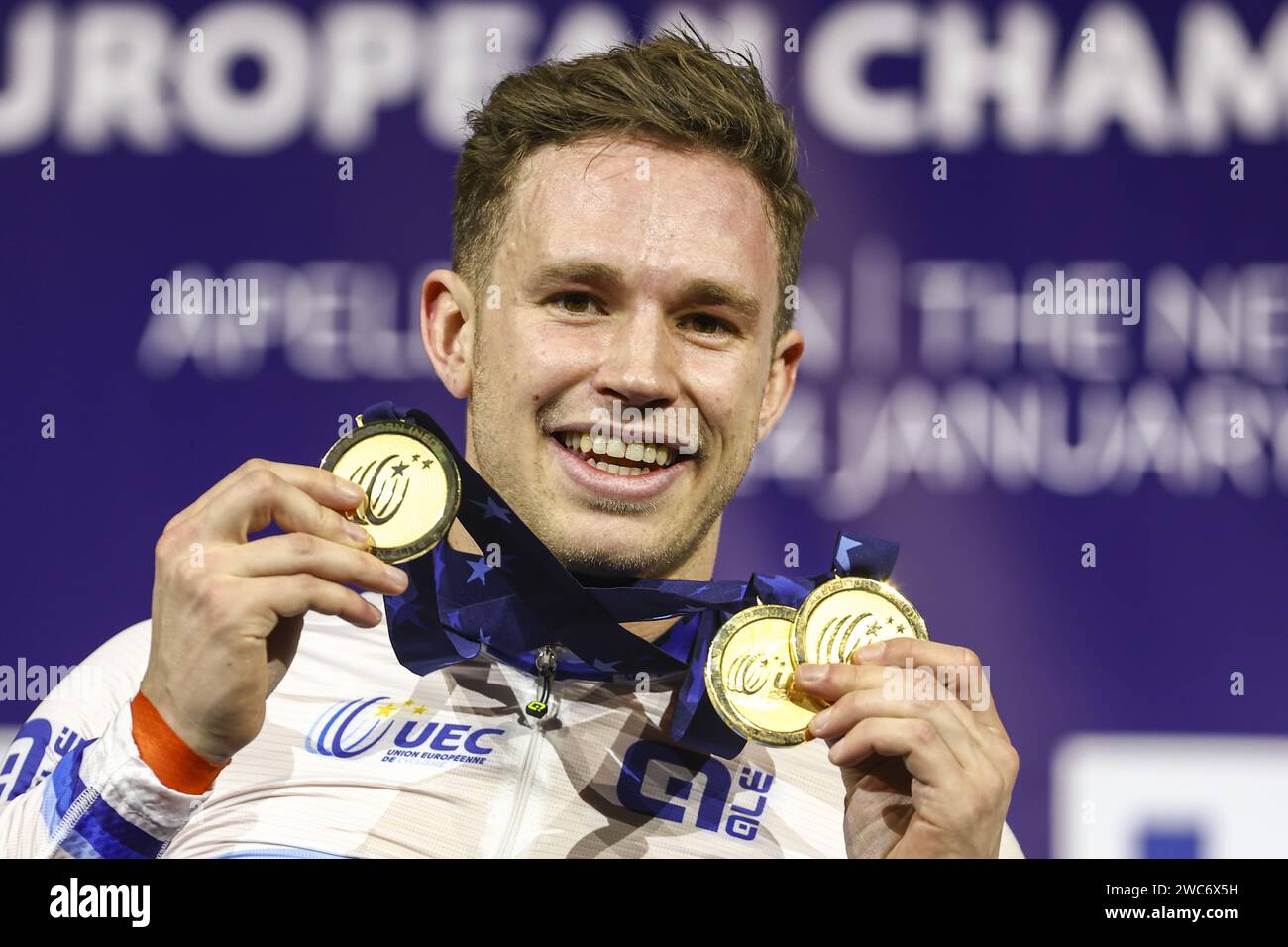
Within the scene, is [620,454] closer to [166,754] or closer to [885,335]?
[166,754]

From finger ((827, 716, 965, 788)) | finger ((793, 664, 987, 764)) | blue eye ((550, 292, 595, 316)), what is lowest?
finger ((827, 716, 965, 788))

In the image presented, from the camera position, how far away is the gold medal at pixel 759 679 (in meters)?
2.14

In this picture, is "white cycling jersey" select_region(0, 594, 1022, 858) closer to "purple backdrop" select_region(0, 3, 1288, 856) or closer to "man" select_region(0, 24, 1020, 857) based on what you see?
"man" select_region(0, 24, 1020, 857)

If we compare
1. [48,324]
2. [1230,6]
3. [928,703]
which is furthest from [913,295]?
[48,324]

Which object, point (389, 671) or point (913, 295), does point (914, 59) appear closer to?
point (913, 295)

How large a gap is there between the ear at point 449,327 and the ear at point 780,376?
24.3 inches

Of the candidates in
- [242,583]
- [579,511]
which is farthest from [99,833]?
[579,511]

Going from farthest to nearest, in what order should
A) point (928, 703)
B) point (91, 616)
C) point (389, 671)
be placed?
point (91, 616)
point (389, 671)
point (928, 703)

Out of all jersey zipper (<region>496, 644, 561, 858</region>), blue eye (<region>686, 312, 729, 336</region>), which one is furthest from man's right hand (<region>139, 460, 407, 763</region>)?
blue eye (<region>686, 312, 729, 336</region>)

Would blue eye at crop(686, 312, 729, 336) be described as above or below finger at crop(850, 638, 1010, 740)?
above

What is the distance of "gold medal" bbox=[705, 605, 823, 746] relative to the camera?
214 cm

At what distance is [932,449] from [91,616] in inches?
80.4

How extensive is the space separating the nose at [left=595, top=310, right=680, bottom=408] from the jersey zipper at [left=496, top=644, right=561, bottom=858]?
1.58ft

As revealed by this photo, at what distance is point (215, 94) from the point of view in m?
3.20
